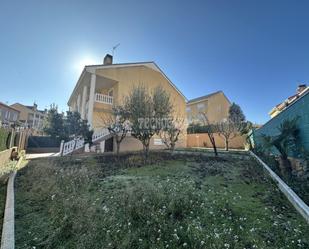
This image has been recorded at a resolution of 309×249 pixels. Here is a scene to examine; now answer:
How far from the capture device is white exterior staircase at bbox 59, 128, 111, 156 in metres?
13.0

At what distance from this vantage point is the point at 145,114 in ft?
33.7

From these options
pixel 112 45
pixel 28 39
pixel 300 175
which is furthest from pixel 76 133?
pixel 112 45

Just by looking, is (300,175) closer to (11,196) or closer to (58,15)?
(11,196)

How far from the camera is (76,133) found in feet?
36.6

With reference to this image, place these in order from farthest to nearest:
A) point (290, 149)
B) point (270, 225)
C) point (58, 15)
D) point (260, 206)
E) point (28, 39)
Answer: point (28, 39), point (58, 15), point (290, 149), point (260, 206), point (270, 225)

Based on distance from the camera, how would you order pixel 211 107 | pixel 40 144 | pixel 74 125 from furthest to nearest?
pixel 211 107 → pixel 40 144 → pixel 74 125

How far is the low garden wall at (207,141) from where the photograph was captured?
832 inches

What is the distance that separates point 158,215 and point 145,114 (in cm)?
740

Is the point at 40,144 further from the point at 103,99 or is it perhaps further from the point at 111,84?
the point at 111,84

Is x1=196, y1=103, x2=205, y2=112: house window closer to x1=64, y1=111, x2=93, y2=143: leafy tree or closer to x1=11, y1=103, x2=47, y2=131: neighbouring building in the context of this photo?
x1=64, y1=111, x2=93, y2=143: leafy tree

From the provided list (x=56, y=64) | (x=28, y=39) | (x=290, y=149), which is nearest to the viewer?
(x=290, y=149)

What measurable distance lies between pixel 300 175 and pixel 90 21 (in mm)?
11173

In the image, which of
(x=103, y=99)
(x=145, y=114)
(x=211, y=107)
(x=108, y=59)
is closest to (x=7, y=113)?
(x=108, y=59)

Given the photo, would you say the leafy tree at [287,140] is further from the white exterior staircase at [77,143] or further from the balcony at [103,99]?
the balcony at [103,99]
